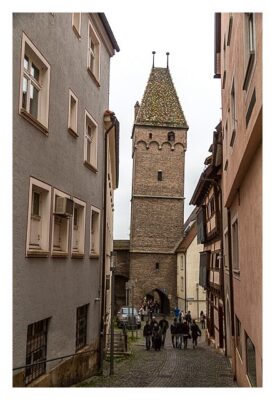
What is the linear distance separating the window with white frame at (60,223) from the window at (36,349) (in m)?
1.43

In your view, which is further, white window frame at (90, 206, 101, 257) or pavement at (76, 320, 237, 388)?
white window frame at (90, 206, 101, 257)

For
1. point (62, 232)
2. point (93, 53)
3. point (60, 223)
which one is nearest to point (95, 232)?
point (62, 232)

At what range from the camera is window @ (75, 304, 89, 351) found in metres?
10.3

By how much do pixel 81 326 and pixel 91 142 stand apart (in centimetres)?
458

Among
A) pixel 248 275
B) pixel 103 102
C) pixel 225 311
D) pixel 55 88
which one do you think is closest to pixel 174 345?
pixel 225 311

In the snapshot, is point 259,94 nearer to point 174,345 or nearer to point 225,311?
point 225,311

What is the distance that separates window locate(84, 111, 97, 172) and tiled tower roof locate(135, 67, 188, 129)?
33.1 m

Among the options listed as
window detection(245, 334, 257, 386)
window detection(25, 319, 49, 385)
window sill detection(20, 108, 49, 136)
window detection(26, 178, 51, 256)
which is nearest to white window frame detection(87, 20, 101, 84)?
window sill detection(20, 108, 49, 136)

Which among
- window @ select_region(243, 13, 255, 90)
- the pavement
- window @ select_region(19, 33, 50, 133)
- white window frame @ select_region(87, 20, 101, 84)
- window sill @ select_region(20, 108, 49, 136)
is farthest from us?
white window frame @ select_region(87, 20, 101, 84)

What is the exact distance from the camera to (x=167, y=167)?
43.7 meters

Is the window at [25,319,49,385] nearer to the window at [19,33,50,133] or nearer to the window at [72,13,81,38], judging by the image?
the window at [19,33,50,133]

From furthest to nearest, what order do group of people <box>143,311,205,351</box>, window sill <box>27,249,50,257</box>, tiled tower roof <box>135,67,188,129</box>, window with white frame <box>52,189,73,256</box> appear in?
tiled tower roof <box>135,67,188,129</box> → group of people <box>143,311,205,351</box> → window with white frame <box>52,189,73,256</box> → window sill <box>27,249,50,257</box>

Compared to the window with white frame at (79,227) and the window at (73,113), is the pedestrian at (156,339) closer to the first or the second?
the window with white frame at (79,227)

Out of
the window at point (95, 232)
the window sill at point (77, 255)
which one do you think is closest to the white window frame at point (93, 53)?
the window at point (95, 232)
